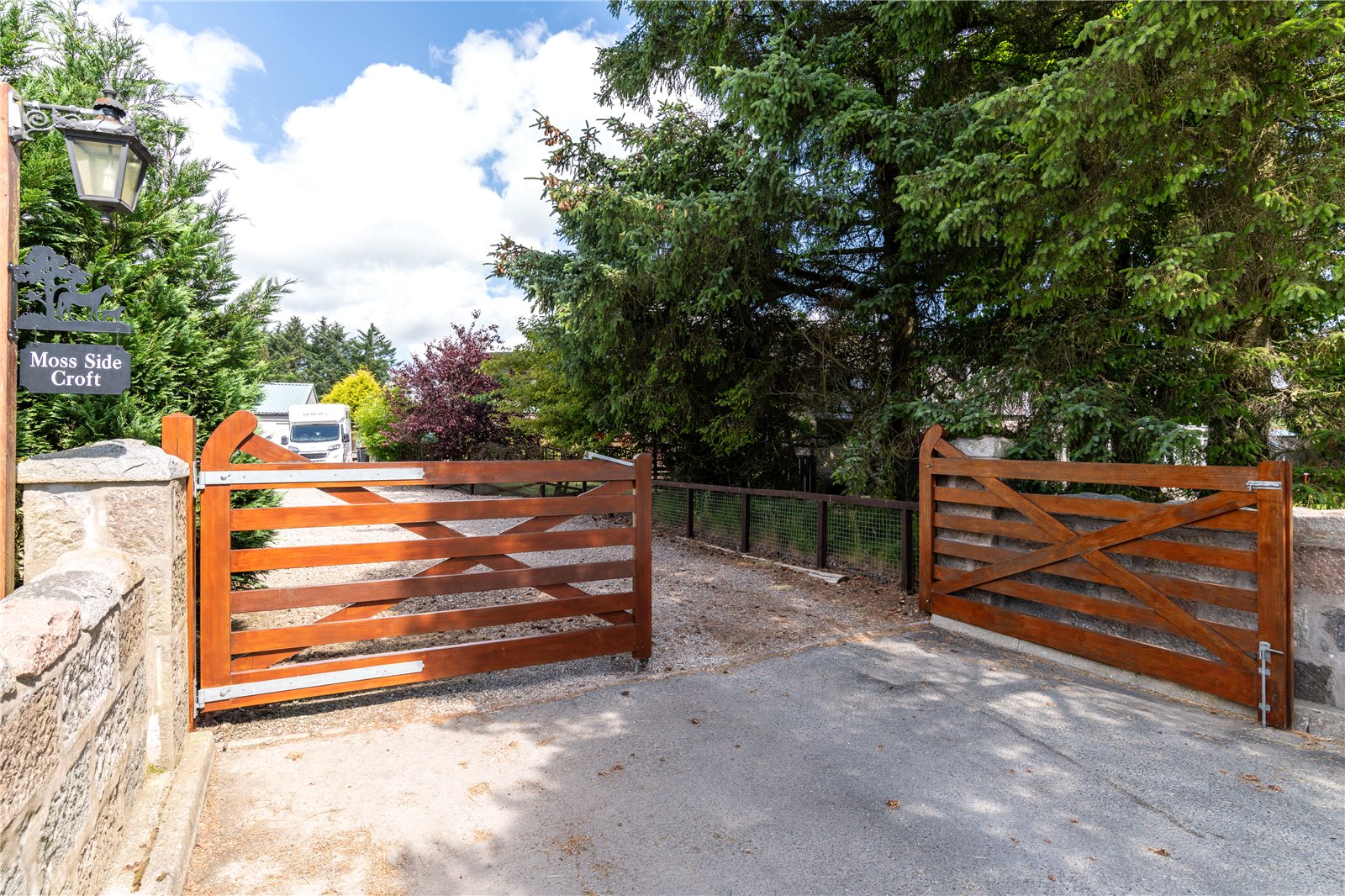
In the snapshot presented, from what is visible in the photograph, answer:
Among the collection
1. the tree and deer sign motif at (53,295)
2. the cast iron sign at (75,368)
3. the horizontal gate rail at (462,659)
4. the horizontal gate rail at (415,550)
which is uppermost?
the tree and deer sign motif at (53,295)

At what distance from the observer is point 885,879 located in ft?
7.95

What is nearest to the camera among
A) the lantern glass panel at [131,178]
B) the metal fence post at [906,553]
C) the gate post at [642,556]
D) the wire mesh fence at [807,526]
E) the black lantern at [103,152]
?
the black lantern at [103,152]

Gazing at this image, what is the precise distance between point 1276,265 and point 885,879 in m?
5.68

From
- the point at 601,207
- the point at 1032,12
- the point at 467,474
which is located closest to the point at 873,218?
the point at 1032,12

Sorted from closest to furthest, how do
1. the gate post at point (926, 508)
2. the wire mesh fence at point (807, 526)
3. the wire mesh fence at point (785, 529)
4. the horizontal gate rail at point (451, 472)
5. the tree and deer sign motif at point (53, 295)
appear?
the tree and deer sign motif at point (53, 295), the horizontal gate rail at point (451, 472), the gate post at point (926, 508), the wire mesh fence at point (807, 526), the wire mesh fence at point (785, 529)

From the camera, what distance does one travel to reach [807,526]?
8.20 meters

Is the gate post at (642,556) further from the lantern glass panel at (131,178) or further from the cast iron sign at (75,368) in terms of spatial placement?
the lantern glass panel at (131,178)

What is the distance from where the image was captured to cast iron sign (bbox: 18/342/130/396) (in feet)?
8.95

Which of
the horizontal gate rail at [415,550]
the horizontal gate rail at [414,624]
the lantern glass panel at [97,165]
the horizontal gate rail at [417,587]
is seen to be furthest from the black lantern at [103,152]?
the horizontal gate rail at [414,624]

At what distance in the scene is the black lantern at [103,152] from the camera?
2.92 m

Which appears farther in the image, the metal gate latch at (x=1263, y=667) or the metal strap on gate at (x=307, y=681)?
the metal gate latch at (x=1263, y=667)

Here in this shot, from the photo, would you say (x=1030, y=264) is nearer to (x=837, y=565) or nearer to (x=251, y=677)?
(x=837, y=565)

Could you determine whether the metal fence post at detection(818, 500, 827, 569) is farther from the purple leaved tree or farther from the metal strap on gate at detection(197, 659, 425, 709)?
the purple leaved tree

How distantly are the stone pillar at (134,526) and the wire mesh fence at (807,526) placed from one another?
5.90 meters
